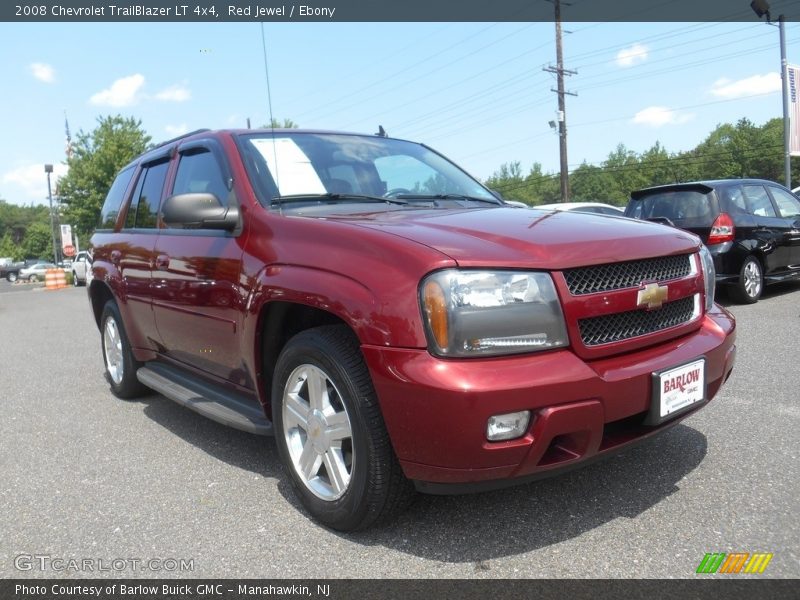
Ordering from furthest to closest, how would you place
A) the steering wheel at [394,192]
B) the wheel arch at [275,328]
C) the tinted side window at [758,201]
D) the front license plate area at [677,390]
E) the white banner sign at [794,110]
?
the white banner sign at [794,110] < the tinted side window at [758,201] < the steering wheel at [394,192] < the wheel arch at [275,328] < the front license plate area at [677,390]

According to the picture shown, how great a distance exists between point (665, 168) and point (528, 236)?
94.8 m

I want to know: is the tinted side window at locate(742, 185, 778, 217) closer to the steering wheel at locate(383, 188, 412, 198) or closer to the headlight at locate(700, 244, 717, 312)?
the headlight at locate(700, 244, 717, 312)

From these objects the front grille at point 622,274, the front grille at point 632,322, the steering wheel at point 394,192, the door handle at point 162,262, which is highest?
the steering wheel at point 394,192

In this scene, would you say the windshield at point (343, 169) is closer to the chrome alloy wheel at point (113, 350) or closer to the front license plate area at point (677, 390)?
the front license plate area at point (677, 390)

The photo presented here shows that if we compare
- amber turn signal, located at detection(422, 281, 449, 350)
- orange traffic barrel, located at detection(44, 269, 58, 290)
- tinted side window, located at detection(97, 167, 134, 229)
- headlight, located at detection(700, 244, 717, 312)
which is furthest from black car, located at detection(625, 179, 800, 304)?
orange traffic barrel, located at detection(44, 269, 58, 290)

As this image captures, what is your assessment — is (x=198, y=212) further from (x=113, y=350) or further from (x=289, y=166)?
(x=113, y=350)

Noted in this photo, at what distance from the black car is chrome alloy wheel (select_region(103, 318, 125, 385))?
5.98 metres

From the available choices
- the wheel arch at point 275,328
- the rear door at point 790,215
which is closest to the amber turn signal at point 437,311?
the wheel arch at point 275,328

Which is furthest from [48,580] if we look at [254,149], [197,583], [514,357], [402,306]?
[254,149]

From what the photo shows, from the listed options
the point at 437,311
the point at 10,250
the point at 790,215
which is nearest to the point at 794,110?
the point at 790,215

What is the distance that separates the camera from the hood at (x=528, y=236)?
2.31 m

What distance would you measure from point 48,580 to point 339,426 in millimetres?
1216

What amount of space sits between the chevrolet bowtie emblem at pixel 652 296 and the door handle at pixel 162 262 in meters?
2.61

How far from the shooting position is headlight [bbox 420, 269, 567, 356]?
2.18 meters
